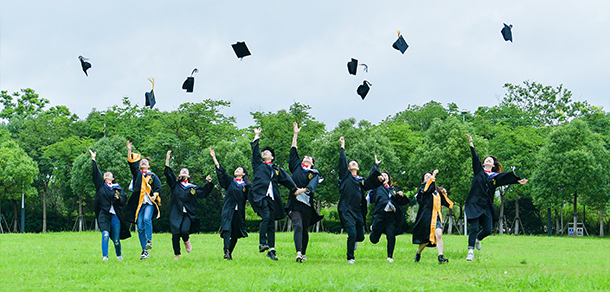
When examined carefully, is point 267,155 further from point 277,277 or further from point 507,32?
point 507,32

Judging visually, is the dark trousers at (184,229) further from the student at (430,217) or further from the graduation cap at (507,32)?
the graduation cap at (507,32)

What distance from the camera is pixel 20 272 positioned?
388 inches

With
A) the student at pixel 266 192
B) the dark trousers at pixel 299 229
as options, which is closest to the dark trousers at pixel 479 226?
the dark trousers at pixel 299 229

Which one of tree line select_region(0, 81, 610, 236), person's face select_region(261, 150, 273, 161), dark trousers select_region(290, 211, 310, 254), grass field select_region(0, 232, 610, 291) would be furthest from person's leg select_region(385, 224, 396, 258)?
tree line select_region(0, 81, 610, 236)

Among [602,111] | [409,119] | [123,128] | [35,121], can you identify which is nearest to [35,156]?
[35,121]

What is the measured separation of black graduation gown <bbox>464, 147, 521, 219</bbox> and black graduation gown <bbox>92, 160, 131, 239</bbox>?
7314mm

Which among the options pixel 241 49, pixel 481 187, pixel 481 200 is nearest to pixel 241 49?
pixel 241 49

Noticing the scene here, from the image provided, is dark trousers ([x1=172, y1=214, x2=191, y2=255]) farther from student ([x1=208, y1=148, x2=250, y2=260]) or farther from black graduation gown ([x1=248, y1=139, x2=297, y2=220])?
black graduation gown ([x1=248, y1=139, x2=297, y2=220])

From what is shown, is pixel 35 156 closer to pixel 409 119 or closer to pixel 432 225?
pixel 409 119

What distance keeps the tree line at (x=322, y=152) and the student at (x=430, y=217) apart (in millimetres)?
24335

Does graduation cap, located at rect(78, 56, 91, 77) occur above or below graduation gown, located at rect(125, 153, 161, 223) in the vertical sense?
above

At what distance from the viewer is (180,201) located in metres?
12.1

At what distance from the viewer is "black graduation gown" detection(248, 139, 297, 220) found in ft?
37.5

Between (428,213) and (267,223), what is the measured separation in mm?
3285
